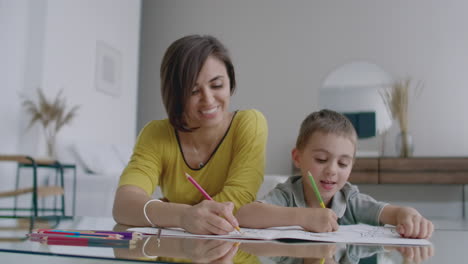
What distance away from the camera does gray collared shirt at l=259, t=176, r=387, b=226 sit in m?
0.99

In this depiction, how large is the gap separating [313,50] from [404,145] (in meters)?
1.52

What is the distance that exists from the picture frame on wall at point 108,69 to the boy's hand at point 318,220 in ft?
14.2

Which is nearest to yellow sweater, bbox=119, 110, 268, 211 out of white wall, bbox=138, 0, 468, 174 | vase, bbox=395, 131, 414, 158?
vase, bbox=395, 131, 414, 158

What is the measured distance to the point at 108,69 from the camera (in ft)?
16.4

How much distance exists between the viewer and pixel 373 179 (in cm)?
445

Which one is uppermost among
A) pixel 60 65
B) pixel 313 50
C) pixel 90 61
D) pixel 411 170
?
pixel 313 50

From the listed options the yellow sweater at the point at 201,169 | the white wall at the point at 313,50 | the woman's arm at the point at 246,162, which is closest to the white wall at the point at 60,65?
the white wall at the point at 313,50

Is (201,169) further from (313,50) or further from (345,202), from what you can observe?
(313,50)

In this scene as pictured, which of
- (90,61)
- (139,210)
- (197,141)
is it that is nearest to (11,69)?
(90,61)

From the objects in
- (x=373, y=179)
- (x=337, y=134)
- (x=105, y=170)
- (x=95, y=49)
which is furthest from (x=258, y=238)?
(x=95, y=49)

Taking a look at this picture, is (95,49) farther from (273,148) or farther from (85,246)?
(85,246)

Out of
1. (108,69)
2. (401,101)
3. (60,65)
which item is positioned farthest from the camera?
(108,69)

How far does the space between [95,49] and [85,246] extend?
4.53 m

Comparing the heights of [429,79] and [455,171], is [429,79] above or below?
above
